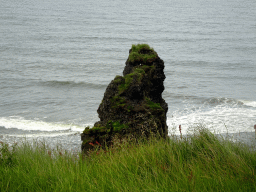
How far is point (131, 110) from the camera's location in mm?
6113

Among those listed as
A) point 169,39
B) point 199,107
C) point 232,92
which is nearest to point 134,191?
point 199,107

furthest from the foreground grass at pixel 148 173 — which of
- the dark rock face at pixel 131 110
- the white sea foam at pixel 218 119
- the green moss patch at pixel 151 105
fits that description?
the white sea foam at pixel 218 119

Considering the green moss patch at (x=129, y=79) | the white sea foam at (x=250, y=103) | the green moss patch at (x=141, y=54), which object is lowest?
the white sea foam at (x=250, y=103)

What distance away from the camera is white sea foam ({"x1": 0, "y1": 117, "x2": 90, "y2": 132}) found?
11852mm

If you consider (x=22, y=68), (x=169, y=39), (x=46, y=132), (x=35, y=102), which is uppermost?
(x=169, y=39)

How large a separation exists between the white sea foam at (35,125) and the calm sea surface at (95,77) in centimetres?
4

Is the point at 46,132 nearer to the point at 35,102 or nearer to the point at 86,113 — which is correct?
the point at 86,113

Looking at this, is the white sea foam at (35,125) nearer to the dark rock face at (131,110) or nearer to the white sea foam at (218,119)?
the white sea foam at (218,119)

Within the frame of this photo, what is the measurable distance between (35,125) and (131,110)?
7803mm

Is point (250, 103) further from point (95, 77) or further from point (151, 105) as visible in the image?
point (95, 77)

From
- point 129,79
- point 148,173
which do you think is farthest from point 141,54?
point 148,173

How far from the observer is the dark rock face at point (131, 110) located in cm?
597

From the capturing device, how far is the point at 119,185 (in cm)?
345

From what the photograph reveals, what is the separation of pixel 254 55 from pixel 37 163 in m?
32.2
